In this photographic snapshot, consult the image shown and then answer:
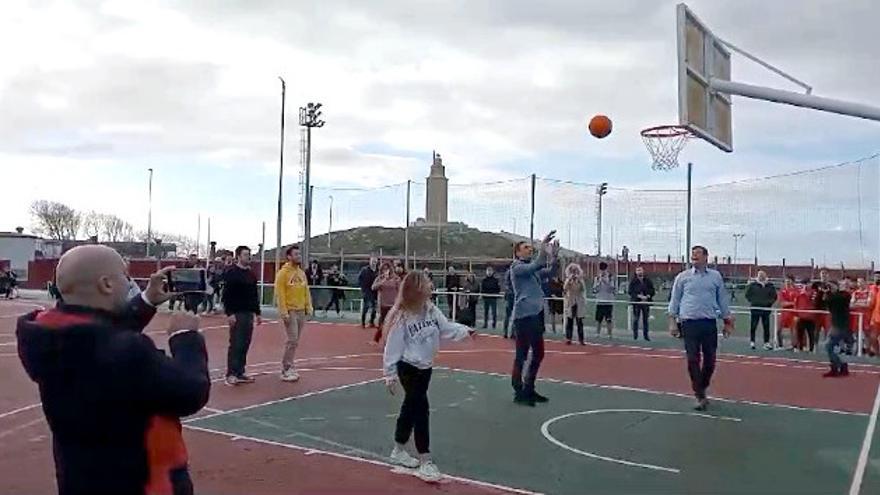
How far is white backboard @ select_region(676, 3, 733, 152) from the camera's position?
867cm

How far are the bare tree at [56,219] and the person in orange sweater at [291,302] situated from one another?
8461 cm

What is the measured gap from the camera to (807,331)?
18984 millimetres

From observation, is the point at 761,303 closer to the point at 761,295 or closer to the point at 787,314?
the point at 761,295

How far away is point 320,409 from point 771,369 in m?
8.67

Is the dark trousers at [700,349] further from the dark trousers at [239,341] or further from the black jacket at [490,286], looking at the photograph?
the black jacket at [490,286]

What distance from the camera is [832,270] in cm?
2078

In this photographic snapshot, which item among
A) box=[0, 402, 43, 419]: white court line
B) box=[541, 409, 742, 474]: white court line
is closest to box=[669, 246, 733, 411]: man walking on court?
box=[541, 409, 742, 474]: white court line

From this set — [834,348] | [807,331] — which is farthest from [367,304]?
[834,348]

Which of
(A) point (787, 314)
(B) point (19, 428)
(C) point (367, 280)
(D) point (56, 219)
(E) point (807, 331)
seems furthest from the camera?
(D) point (56, 219)

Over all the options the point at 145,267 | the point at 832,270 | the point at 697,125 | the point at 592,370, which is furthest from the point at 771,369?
the point at 145,267

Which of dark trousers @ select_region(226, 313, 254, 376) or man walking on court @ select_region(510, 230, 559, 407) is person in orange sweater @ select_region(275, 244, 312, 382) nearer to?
dark trousers @ select_region(226, 313, 254, 376)

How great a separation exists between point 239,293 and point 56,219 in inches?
3389

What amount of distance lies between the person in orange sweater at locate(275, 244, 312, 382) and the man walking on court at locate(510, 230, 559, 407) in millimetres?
3268

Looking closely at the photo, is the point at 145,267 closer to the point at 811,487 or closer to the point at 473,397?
the point at 473,397
